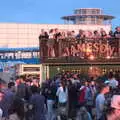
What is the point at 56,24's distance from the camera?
91.6 meters

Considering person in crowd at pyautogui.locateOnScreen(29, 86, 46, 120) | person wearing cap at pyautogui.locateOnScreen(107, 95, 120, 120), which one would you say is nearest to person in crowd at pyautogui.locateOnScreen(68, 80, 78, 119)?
person in crowd at pyautogui.locateOnScreen(29, 86, 46, 120)

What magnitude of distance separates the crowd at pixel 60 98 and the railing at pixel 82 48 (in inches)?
255

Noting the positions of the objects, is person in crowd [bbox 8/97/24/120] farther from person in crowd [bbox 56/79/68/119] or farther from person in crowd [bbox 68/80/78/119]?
person in crowd [bbox 56/79/68/119]

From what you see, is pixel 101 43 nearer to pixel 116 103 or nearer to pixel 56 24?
pixel 116 103

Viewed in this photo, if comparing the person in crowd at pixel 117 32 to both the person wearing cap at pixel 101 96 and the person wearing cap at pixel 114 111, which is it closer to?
the person wearing cap at pixel 101 96

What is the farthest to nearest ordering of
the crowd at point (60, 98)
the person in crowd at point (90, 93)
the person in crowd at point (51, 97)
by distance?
the person in crowd at point (51, 97) → the person in crowd at point (90, 93) → the crowd at point (60, 98)

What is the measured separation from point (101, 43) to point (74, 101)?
34.9ft

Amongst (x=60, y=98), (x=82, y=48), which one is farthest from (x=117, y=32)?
(x=60, y=98)

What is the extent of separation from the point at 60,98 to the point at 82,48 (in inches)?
392

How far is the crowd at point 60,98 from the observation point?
12.5 m

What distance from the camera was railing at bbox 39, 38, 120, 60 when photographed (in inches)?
1247

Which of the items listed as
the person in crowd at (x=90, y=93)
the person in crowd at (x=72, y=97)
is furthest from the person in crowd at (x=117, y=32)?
the person in crowd at (x=90, y=93)

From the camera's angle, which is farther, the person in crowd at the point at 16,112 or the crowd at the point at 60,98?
the crowd at the point at 60,98

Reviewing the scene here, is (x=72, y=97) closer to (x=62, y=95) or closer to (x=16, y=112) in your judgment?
(x=62, y=95)
